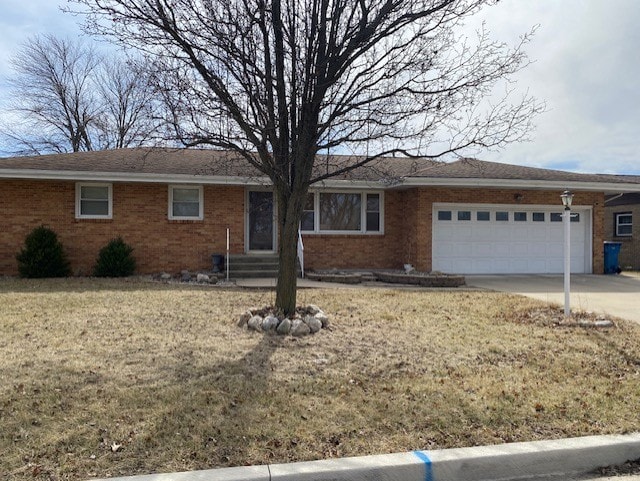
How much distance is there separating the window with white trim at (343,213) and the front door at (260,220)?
110cm

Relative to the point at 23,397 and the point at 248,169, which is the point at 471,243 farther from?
the point at 23,397

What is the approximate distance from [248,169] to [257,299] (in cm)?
489

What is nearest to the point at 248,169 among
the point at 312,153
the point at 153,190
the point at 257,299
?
the point at 153,190

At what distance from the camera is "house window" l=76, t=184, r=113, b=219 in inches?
554

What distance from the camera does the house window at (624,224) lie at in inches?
922

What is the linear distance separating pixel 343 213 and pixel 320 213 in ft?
2.44

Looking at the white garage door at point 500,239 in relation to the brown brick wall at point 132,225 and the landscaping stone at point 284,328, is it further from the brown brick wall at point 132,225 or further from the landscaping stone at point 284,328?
the landscaping stone at point 284,328

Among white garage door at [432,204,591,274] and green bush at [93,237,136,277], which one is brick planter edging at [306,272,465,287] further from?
green bush at [93,237,136,277]

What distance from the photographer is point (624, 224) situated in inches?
936

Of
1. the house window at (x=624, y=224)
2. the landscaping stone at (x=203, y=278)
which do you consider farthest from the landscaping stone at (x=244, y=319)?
the house window at (x=624, y=224)

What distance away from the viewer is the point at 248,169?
1331cm

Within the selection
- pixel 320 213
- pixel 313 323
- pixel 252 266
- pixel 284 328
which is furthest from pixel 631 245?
pixel 284 328

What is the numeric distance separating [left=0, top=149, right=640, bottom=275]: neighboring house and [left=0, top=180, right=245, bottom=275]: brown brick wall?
29 millimetres

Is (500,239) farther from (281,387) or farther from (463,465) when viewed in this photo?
(463,465)
